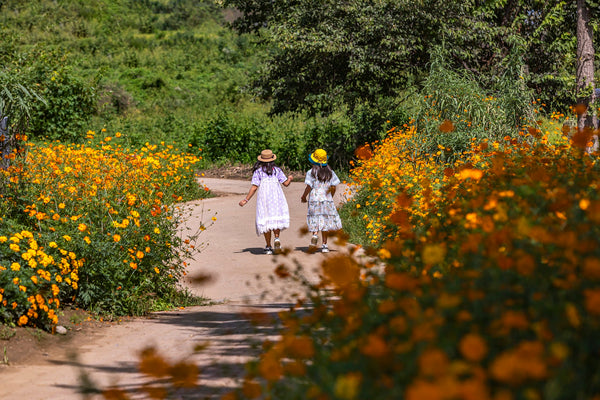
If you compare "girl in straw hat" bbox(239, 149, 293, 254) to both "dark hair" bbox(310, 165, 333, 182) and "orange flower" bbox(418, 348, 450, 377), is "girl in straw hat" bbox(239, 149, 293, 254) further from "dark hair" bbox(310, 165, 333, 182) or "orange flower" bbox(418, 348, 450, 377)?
"orange flower" bbox(418, 348, 450, 377)

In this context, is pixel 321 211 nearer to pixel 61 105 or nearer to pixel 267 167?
pixel 267 167

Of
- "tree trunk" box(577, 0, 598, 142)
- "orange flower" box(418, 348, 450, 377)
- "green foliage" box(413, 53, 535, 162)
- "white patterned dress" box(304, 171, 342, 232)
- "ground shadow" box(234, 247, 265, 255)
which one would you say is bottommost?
"ground shadow" box(234, 247, 265, 255)

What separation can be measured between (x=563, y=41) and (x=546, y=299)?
16.7 meters

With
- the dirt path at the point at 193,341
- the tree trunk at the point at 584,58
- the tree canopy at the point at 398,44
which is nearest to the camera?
the dirt path at the point at 193,341

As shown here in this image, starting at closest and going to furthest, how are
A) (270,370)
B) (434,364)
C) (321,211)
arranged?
1. (434,364)
2. (270,370)
3. (321,211)

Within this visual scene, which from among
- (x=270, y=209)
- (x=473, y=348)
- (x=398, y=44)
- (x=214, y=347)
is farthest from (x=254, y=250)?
(x=473, y=348)

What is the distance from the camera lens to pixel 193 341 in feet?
17.7

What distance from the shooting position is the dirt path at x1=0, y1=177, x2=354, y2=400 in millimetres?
4262

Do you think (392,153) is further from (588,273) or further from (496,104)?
(588,273)

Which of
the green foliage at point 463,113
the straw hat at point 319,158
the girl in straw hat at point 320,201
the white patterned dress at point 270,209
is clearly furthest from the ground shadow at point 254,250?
the green foliage at point 463,113

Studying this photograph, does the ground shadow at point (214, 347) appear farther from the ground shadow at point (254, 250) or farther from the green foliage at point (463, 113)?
the green foliage at point (463, 113)

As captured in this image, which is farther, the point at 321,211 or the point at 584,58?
the point at 584,58

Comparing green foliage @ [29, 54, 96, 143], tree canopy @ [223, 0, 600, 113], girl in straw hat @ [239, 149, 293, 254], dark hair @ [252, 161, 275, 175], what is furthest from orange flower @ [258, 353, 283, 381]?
green foliage @ [29, 54, 96, 143]

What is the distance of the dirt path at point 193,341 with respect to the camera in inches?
168
